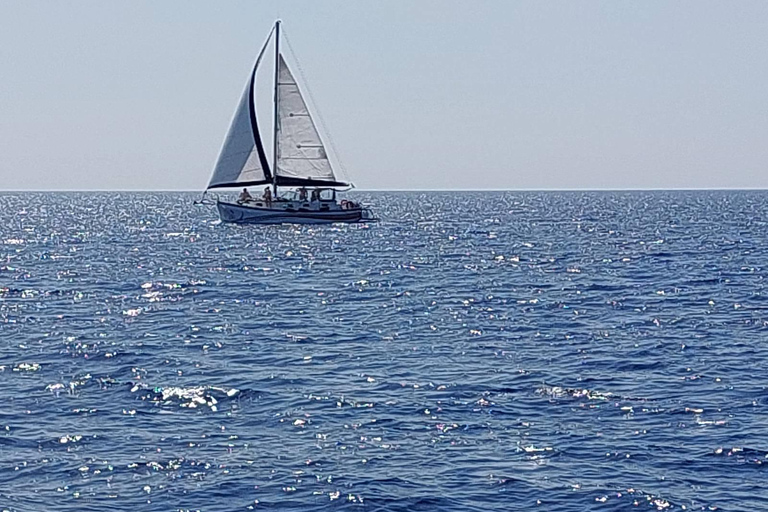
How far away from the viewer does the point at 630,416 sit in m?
23.8

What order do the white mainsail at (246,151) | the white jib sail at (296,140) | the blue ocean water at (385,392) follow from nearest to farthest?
the blue ocean water at (385,392)
the white mainsail at (246,151)
the white jib sail at (296,140)

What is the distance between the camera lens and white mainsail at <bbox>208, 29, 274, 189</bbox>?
92688 mm

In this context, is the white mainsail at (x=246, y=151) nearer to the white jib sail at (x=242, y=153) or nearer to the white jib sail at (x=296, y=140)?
the white jib sail at (x=242, y=153)

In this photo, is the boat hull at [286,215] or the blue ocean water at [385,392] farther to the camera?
the boat hull at [286,215]

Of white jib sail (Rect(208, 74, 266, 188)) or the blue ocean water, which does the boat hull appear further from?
the blue ocean water

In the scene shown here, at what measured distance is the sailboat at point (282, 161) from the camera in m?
92.9

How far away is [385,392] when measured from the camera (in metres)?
26.7

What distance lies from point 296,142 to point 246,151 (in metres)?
4.49

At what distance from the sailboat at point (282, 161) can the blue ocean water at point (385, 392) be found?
119 feet

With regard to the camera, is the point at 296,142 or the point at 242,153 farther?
the point at 296,142

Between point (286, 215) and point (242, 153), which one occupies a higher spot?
point (242, 153)

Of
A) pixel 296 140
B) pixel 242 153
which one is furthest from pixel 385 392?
pixel 296 140

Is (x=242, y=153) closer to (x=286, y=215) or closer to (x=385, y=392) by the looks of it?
(x=286, y=215)

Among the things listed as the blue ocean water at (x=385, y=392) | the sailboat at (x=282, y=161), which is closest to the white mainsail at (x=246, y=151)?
the sailboat at (x=282, y=161)
